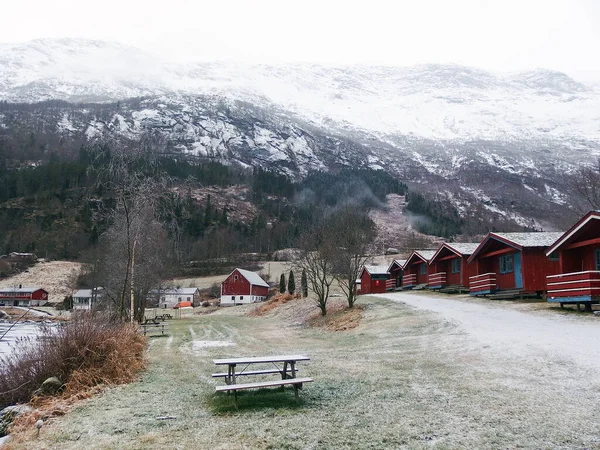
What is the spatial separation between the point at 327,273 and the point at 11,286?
76628mm

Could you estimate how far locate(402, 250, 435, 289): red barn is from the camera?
44500mm

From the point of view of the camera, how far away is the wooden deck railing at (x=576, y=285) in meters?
18.4

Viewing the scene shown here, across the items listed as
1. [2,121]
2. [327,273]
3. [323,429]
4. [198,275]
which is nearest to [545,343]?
[323,429]

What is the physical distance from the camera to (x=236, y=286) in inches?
2862

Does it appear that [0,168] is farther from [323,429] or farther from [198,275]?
[323,429]

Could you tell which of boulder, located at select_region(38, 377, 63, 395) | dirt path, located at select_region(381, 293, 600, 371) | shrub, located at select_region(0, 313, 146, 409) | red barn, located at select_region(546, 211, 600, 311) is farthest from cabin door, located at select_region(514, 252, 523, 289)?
boulder, located at select_region(38, 377, 63, 395)

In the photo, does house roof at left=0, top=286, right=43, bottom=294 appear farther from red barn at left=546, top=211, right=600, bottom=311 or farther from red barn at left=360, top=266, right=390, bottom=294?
red barn at left=546, top=211, right=600, bottom=311

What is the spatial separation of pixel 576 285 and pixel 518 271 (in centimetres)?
868

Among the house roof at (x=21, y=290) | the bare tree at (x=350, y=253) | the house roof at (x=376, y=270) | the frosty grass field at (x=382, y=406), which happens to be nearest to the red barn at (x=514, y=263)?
the bare tree at (x=350, y=253)

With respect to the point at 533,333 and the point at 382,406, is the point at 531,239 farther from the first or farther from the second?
the point at 382,406

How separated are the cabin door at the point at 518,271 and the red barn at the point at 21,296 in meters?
78.0

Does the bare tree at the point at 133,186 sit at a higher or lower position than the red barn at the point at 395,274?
higher

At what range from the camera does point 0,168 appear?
137 metres

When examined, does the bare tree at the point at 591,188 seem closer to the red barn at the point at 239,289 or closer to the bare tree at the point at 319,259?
the bare tree at the point at 319,259
